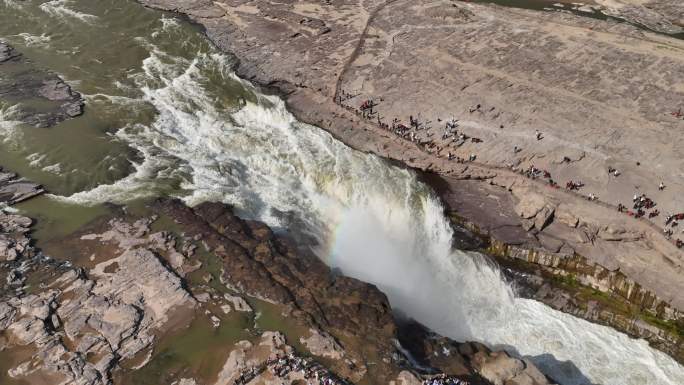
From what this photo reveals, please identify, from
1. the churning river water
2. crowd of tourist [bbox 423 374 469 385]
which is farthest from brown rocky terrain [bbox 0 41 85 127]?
crowd of tourist [bbox 423 374 469 385]

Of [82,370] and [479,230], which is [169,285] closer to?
[82,370]

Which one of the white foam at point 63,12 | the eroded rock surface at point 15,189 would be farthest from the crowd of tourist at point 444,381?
the white foam at point 63,12

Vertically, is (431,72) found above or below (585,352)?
above

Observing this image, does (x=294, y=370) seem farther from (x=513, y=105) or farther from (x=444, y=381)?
(x=513, y=105)

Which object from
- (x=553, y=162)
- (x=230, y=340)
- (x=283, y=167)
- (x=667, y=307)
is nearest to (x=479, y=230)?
(x=553, y=162)

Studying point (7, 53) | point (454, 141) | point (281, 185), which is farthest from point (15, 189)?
point (454, 141)

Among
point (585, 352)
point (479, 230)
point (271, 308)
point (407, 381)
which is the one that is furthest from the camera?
point (479, 230)

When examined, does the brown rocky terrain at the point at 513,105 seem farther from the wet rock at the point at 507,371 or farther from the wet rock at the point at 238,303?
the wet rock at the point at 238,303
